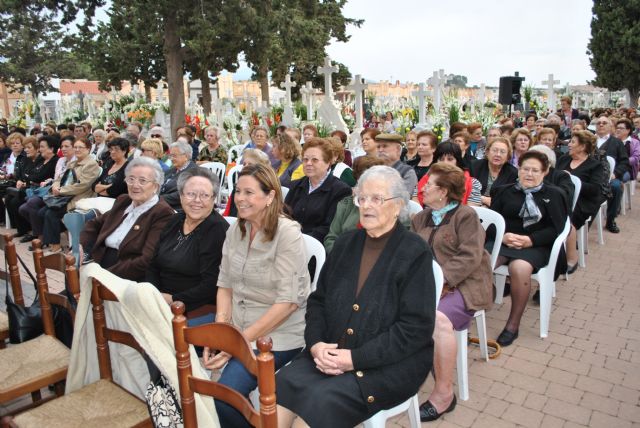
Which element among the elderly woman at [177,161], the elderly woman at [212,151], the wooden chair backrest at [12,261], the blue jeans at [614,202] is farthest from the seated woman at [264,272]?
the blue jeans at [614,202]

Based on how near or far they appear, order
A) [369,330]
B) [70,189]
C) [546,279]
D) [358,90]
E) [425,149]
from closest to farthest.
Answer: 1. [369,330]
2. [546,279]
3. [425,149]
4. [70,189]
5. [358,90]

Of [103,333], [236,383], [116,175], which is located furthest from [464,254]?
[116,175]

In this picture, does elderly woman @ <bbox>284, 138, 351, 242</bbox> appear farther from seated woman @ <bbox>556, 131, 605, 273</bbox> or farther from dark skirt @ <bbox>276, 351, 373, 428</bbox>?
seated woman @ <bbox>556, 131, 605, 273</bbox>

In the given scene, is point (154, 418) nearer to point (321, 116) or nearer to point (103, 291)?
point (103, 291)

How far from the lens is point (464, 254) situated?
2.93 metres

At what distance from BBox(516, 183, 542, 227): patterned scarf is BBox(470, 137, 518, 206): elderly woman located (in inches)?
26.4

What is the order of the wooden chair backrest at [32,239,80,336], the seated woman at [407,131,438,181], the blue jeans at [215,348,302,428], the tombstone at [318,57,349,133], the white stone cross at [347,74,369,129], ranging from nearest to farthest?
the blue jeans at [215,348,302,428]
the wooden chair backrest at [32,239,80,336]
the seated woman at [407,131,438,181]
the white stone cross at [347,74,369,129]
the tombstone at [318,57,349,133]

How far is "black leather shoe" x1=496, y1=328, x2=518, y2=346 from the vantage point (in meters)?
3.59

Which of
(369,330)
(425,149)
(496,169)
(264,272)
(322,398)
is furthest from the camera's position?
(425,149)

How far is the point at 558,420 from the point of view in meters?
2.74

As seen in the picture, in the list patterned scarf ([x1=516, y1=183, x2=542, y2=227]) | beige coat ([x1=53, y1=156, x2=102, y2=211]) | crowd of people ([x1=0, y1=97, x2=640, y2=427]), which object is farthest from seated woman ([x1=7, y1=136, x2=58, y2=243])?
patterned scarf ([x1=516, y1=183, x2=542, y2=227])

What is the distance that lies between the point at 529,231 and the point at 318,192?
1606mm

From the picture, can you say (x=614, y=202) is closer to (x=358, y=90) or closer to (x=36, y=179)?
(x=358, y=90)

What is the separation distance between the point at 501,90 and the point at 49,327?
10911 millimetres
